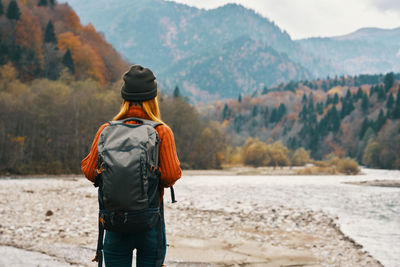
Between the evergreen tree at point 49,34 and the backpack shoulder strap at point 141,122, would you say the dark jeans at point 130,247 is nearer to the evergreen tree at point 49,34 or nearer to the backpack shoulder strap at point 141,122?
the backpack shoulder strap at point 141,122

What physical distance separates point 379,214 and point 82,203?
542 inches

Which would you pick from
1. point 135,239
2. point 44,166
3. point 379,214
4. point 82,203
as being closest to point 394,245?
point 379,214

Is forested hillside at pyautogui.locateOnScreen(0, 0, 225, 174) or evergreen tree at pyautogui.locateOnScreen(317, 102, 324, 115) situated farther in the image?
evergreen tree at pyautogui.locateOnScreen(317, 102, 324, 115)

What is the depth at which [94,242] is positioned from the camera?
926 cm

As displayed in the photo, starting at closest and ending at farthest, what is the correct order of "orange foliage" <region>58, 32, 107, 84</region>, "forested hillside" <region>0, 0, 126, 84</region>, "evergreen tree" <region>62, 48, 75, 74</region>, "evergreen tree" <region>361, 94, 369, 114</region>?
"forested hillside" <region>0, 0, 126, 84</region> → "evergreen tree" <region>62, 48, 75, 74</region> → "orange foliage" <region>58, 32, 107, 84</region> → "evergreen tree" <region>361, 94, 369, 114</region>

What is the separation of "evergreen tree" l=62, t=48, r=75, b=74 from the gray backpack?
2386 inches

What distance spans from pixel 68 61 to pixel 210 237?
5472cm

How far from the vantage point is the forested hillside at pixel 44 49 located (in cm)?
5634

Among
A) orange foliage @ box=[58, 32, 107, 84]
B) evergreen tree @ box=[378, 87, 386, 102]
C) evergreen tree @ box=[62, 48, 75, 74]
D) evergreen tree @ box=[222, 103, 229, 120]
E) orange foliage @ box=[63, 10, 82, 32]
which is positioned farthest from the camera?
evergreen tree @ box=[222, 103, 229, 120]

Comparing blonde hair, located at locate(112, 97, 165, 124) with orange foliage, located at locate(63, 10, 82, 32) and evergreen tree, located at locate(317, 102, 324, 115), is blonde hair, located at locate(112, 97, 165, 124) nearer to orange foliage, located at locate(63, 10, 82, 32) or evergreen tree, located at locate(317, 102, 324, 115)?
orange foliage, located at locate(63, 10, 82, 32)

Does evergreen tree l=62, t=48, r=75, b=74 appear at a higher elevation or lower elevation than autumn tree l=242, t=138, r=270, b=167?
higher

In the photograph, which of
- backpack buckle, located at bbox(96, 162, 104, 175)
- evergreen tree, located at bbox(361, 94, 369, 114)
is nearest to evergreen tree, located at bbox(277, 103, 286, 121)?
evergreen tree, located at bbox(361, 94, 369, 114)

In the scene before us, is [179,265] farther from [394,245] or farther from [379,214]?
[379,214]

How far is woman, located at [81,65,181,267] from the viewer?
286 cm
